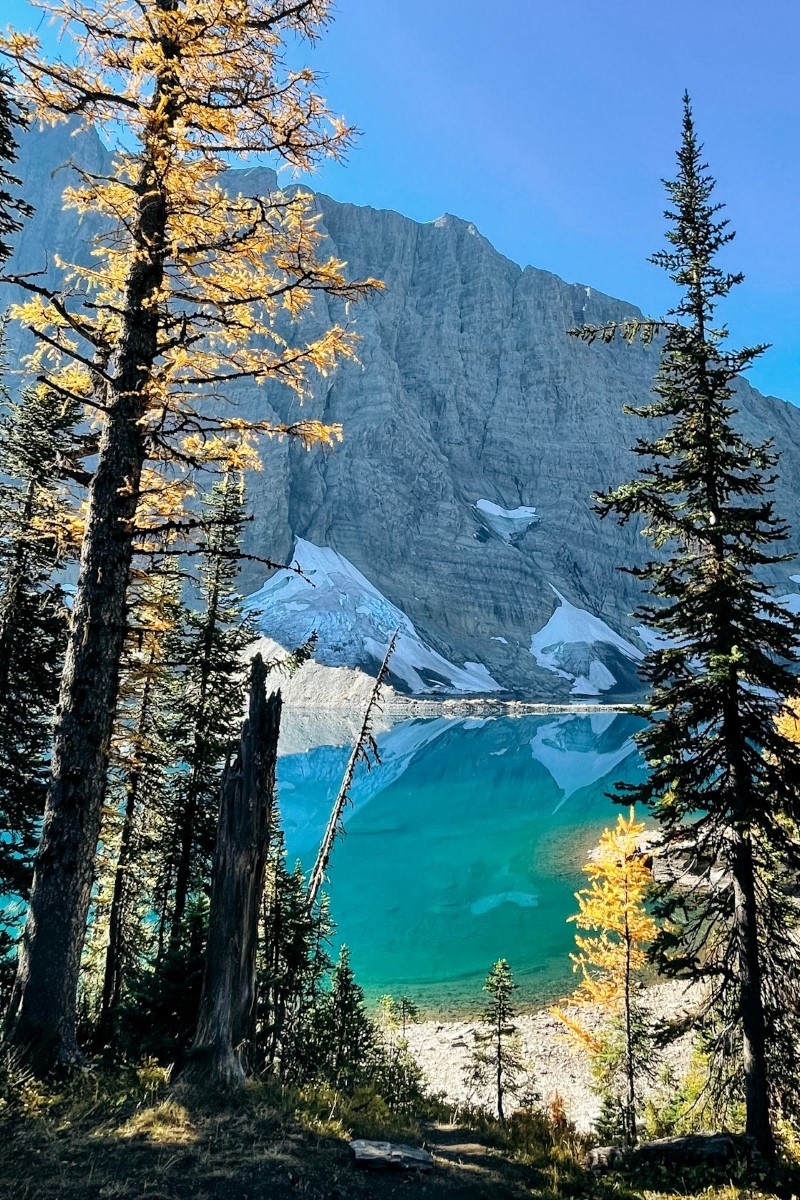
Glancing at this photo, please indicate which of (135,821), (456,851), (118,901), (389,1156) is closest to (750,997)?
(389,1156)

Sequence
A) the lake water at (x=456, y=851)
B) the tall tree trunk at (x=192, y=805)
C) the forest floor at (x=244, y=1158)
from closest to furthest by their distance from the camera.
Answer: the forest floor at (x=244, y=1158) < the tall tree trunk at (x=192, y=805) < the lake water at (x=456, y=851)

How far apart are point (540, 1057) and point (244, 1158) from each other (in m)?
24.1

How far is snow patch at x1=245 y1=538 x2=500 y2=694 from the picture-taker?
136125 millimetres

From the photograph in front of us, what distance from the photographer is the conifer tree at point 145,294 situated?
20.5 ft

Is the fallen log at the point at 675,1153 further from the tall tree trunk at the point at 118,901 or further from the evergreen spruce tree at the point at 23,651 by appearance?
the tall tree trunk at the point at 118,901

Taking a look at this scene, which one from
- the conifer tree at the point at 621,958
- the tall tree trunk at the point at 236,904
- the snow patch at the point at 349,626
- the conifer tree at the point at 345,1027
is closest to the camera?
the tall tree trunk at the point at 236,904

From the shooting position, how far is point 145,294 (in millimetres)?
7180

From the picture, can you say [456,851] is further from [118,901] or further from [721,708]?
[721,708]

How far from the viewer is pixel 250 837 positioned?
693 cm

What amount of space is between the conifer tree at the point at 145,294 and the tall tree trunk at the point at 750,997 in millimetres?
8466

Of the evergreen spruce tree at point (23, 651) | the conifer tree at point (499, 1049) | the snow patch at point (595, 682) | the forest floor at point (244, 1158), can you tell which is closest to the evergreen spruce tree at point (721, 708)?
the forest floor at point (244, 1158)

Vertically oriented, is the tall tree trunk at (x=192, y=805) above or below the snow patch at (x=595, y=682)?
below

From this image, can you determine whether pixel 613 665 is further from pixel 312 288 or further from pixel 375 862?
pixel 312 288

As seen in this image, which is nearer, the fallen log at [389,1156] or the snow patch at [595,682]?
the fallen log at [389,1156]
